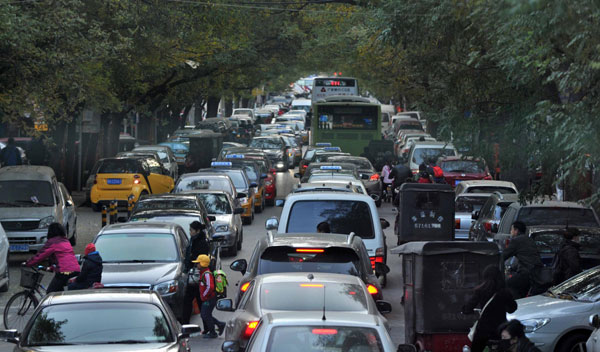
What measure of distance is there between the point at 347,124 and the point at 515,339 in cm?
3698

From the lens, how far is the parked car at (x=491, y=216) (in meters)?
20.3

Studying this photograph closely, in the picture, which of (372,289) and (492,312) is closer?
(492,312)

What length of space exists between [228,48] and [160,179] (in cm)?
1024

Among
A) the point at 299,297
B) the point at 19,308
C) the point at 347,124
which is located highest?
the point at 347,124

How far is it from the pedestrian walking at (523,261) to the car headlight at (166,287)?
15.6 ft

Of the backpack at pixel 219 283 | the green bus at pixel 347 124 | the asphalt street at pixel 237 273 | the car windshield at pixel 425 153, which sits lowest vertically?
the asphalt street at pixel 237 273

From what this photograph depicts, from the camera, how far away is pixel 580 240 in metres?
16.6

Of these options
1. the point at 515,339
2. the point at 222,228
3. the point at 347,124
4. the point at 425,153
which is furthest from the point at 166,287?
the point at 347,124

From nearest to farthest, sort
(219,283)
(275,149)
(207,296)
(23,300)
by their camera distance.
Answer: (207,296), (219,283), (23,300), (275,149)

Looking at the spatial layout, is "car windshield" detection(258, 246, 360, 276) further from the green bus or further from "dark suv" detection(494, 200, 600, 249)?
the green bus

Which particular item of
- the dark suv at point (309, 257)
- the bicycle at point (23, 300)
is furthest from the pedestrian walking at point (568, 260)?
the bicycle at point (23, 300)

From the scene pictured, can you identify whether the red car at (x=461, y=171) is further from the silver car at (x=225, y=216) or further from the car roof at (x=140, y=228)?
the car roof at (x=140, y=228)

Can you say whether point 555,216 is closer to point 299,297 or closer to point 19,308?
point 19,308

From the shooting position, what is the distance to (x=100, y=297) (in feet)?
33.1
